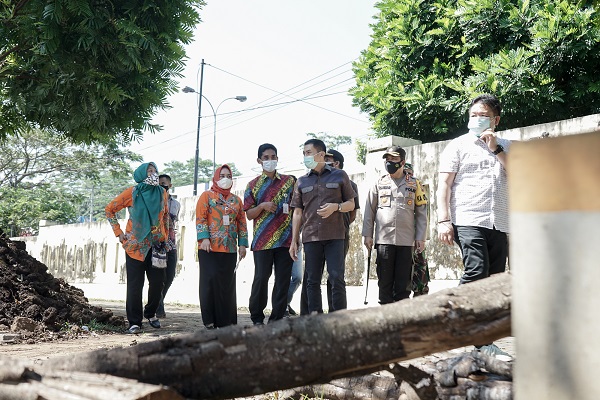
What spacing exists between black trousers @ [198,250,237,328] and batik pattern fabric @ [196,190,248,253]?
0.13 m

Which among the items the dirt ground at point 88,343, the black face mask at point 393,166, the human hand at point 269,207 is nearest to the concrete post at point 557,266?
the dirt ground at point 88,343

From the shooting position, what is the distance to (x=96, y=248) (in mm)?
20703

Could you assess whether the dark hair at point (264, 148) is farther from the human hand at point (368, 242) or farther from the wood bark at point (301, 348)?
the wood bark at point (301, 348)

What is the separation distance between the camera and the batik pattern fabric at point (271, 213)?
22.4 feet

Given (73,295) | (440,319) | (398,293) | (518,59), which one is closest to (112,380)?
(440,319)

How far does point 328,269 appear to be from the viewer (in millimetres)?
6109

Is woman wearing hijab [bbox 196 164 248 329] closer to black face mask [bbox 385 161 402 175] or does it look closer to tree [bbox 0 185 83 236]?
black face mask [bbox 385 161 402 175]

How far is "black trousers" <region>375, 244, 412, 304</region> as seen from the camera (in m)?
6.20

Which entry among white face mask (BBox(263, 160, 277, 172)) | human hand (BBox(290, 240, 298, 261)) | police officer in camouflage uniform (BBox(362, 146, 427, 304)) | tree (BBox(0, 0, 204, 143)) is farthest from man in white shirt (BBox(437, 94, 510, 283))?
tree (BBox(0, 0, 204, 143))

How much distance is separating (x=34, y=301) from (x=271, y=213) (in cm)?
310

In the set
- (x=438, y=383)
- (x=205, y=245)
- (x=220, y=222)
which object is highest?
(x=220, y=222)

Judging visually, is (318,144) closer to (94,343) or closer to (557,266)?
(94,343)

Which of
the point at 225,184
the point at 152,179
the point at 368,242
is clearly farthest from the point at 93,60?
the point at 368,242

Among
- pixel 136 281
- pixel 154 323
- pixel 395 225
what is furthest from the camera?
pixel 154 323
